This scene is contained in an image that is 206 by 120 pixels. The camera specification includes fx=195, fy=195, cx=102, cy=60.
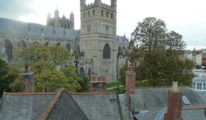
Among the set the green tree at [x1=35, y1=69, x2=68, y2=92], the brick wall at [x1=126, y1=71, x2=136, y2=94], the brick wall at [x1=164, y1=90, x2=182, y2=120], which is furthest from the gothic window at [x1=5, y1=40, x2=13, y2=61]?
the brick wall at [x1=164, y1=90, x2=182, y2=120]

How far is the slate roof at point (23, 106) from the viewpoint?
10135 mm

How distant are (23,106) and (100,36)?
45.6 meters

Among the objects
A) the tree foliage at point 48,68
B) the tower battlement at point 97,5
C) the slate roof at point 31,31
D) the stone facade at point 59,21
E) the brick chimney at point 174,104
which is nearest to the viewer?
the brick chimney at point 174,104

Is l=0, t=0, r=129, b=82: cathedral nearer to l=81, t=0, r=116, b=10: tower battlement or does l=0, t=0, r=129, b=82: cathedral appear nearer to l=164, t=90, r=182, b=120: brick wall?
l=81, t=0, r=116, b=10: tower battlement

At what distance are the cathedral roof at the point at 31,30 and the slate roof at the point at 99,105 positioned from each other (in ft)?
143

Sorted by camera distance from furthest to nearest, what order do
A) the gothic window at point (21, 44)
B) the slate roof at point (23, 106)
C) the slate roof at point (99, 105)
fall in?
1. the gothic window at point (21, 44)
2. the slate roof at point (99, 105)
3. the slate roof at point (23, 106)

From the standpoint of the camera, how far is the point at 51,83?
24.2m

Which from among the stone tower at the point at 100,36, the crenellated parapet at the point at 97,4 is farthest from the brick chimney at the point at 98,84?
the crenellated parapet at the point at 97,4

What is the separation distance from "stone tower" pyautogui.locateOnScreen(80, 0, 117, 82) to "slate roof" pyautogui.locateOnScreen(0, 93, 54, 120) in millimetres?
42588

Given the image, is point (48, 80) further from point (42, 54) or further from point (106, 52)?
point (106, 52)

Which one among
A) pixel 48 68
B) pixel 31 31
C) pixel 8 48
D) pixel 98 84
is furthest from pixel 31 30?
pixel 98 84

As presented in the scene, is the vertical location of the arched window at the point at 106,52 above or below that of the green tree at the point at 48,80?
above

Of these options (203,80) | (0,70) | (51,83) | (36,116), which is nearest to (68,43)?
(0,70)

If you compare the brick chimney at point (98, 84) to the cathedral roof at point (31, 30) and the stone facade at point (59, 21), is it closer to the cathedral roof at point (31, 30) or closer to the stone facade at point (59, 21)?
the cathedral roof at point (31, 30)
